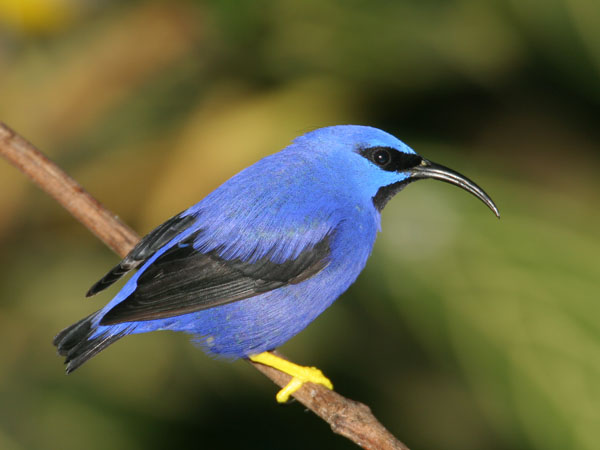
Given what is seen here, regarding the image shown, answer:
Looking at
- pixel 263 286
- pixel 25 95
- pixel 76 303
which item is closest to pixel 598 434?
pixel 263 286

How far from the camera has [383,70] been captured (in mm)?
4598

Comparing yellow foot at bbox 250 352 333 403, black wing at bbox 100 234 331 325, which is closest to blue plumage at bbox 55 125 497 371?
black wing at bbox 100 234 331 325

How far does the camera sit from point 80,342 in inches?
134

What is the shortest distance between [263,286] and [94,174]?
2.22 meters

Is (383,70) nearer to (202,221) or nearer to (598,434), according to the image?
(202,221)

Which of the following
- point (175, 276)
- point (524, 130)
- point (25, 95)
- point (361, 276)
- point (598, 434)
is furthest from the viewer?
point (25, 95)

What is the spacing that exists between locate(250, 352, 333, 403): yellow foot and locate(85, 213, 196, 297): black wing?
2.46 feet

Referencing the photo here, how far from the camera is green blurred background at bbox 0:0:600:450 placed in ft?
13.2

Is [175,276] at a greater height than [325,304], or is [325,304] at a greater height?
[325,304]

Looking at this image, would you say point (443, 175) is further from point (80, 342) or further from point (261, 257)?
point (80, 342)

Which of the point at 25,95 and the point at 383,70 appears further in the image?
the point at 25,95

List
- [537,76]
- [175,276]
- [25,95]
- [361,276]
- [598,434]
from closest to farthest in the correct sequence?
[175,276] < [598,434] < [361,276] < [537,76] < [25,95]

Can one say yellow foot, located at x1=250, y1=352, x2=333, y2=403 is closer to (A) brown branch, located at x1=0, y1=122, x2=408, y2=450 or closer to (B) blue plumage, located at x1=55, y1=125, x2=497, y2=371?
(A) brown branch, located at x1=0, y1=122, x2=408, y2=450

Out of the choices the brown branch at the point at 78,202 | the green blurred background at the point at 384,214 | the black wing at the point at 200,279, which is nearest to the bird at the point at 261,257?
the black wing at the point at 200,279
